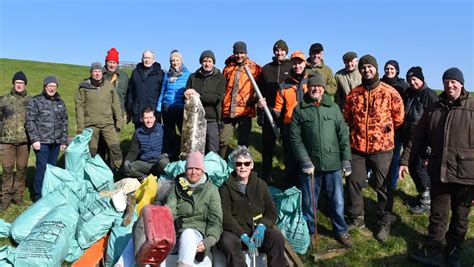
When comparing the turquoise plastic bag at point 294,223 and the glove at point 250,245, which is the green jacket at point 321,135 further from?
the glove at point 250,245

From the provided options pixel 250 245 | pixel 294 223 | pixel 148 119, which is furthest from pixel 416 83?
pixel 148 119

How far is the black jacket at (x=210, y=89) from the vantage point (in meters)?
6.97

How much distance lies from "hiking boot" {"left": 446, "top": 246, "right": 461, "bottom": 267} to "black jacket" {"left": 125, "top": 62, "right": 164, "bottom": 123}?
468 cm

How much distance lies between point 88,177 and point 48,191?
600mm

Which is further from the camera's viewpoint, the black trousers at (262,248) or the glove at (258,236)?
the glove at (258,236)

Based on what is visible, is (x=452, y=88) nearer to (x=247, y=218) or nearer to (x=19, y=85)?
(x=247, y=218)

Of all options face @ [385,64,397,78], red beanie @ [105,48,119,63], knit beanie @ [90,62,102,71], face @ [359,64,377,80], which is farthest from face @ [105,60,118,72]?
face @ [385,64,397,78]

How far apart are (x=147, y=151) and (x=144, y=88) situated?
3.74ft

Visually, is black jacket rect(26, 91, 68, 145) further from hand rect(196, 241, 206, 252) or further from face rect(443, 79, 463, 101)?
face rect(443, 79, 463, 101)

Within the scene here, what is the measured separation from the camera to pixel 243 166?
5.11 metres

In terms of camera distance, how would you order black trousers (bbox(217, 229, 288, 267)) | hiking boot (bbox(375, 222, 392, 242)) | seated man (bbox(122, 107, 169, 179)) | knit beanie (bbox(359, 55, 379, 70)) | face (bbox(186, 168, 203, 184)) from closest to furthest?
black trousers (bbox(217, 229, 288, 267)), face (bbox(186, 168, 203, 184)), knit beanie (bbox(359, 55, 379, 70)), hiking boot (bbox(375, 222, 392, 242)), seated man (bbox(122, 107, 169, 179))

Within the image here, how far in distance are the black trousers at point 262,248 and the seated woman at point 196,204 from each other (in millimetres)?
112

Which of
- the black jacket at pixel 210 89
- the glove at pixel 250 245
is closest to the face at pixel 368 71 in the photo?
the black jacket at pixel 210 89

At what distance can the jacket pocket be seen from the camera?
5082 mm
